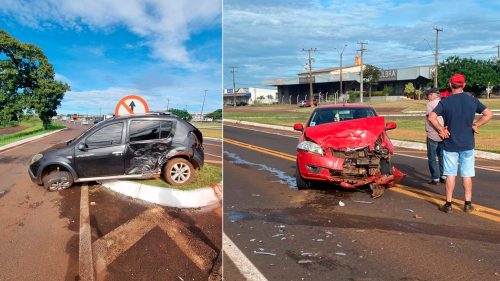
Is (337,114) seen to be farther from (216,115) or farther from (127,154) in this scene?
(216,115)

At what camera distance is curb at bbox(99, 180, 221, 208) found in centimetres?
265

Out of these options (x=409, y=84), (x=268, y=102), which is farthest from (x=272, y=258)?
Answer: (x=268, y=102)

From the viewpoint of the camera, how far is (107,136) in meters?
2.82

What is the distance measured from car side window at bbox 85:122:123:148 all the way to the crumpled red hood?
15.6 ft

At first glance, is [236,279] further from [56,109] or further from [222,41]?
[222,41]

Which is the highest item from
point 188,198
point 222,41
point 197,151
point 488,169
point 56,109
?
point 222,41

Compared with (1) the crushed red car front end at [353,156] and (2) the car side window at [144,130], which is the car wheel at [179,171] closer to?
(2) the car side window at [144,130]

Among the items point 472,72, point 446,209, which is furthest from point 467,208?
point 472,72

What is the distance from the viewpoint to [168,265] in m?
2.45

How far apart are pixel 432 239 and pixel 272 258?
1812 mm

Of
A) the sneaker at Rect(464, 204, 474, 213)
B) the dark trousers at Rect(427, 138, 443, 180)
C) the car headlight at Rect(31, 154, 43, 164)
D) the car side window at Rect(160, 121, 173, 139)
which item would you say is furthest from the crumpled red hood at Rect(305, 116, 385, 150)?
the car headlight at Rect(31, 154, 43, 164)

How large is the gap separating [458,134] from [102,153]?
498cm

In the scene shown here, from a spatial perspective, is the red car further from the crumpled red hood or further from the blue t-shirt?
the blue t-shirt

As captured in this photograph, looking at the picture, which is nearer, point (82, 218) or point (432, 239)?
point (82, 218)
